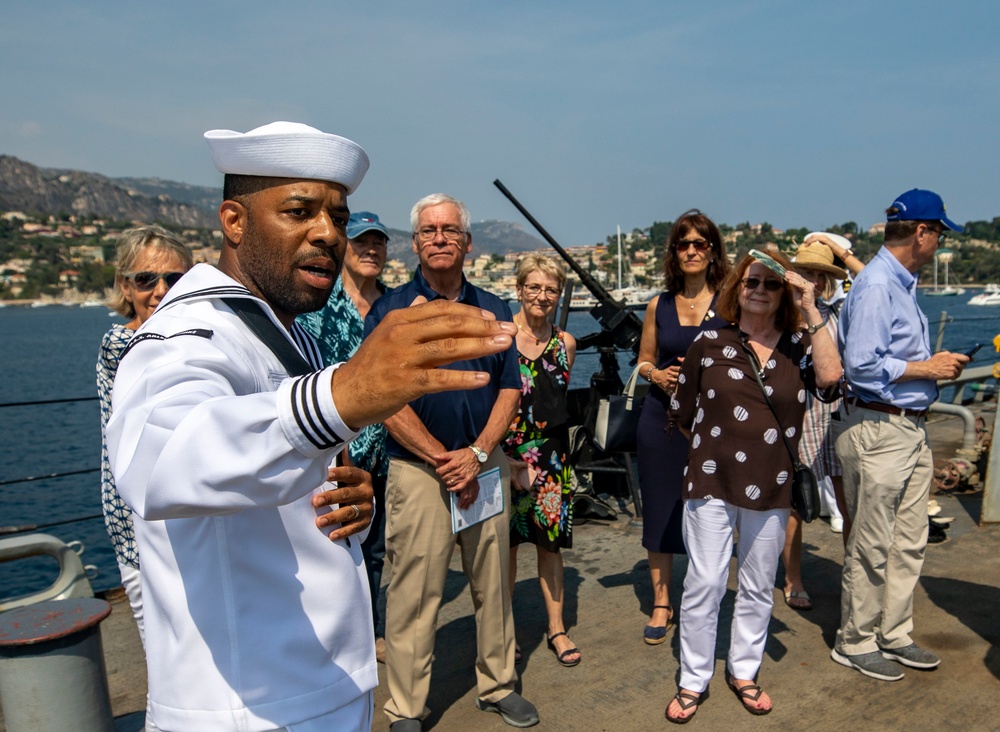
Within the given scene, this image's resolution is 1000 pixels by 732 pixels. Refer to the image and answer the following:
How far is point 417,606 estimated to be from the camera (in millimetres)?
3303

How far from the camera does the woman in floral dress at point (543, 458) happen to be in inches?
157

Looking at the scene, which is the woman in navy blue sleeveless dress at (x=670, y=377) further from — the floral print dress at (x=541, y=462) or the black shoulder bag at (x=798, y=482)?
the black shoulder bag at (x=798, y=482)

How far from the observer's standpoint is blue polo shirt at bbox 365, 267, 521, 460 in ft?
10.9

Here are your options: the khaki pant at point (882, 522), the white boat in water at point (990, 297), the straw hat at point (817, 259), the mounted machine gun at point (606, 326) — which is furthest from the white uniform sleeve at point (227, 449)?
the white boat in water at point (990, 297)

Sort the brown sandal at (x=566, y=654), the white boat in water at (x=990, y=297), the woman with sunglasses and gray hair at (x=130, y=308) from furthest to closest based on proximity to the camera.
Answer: the white boat in water at (x=990, y=297)
the brown sandal at (x=566, y=654)
the woman with sunglasses and gray hair at (x=130, y=308)

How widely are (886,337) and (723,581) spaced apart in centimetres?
128

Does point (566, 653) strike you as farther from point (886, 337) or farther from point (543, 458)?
point (886, 337)

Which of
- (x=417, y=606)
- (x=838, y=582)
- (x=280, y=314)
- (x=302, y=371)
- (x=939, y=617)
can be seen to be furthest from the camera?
(x=838, y=582)

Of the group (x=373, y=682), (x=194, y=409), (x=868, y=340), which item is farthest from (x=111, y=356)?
(x=868, y=340)

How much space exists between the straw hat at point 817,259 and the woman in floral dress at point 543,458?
1408 mm

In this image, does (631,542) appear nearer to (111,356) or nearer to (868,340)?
(868,340)

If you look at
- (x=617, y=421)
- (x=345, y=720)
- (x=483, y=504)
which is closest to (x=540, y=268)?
(x=617, y=421)

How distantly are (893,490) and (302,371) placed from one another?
3.03m

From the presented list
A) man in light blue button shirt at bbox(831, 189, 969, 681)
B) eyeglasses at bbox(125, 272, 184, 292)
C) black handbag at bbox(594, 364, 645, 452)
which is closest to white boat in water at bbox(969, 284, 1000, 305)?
black handbag at bbox(594, 364, 645, 452)
